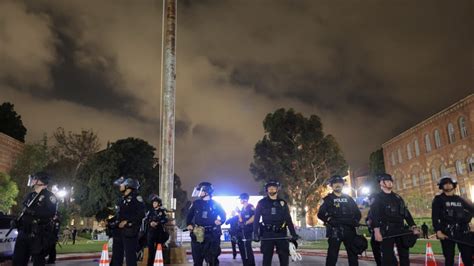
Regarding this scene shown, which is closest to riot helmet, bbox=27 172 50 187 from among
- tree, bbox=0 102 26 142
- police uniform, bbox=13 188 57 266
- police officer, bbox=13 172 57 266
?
police officer, bbox=13 172 57 266

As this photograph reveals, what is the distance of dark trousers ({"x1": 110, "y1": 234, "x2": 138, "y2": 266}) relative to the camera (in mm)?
7539

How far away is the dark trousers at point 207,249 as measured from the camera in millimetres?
8148

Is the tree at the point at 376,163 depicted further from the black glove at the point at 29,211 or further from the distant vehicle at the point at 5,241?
the black glove at the point at 29,211

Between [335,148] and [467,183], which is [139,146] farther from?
[467,183]

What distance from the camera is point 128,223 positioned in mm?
7613

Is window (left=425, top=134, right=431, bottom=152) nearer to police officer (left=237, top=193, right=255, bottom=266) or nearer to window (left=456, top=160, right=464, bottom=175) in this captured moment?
window (left=456, top=160, right=464, bottom=175)

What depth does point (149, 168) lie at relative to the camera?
51656 mm

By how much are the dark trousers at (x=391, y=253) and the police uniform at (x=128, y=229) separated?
186 inches

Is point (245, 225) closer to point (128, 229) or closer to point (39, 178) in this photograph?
point (128, 229)

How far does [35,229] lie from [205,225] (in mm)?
3307

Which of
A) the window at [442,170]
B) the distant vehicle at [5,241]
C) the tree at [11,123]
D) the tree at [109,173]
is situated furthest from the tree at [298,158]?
the tree at [11,123]

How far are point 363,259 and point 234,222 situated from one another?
5.50 meters

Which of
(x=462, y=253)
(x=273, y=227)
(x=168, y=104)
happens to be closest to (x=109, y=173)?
(x=168, y=104)

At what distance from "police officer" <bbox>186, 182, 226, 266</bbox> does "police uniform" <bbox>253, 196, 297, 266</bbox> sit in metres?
1.31
